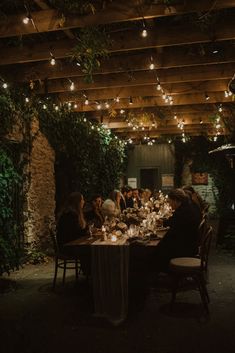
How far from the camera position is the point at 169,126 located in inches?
517

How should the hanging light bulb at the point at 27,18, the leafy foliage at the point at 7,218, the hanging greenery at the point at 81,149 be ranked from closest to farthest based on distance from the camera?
the hanging light bulb at the point at 27,18 < the leafy foliage at the point at 7,218 < the hanging greenery at the point at 81,149

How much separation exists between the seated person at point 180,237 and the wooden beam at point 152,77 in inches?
123

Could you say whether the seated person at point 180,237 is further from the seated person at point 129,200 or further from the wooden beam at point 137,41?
the seated person at point 129,200

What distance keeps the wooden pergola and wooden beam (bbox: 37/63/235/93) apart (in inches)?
0.7

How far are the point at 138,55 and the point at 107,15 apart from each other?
192 centimetres

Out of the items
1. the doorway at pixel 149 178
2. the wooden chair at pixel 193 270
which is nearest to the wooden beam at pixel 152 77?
the wooden chair at pixel 193 270

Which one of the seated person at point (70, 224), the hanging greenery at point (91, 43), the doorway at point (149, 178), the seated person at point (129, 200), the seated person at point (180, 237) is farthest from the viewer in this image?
the doorway at point (149, 178)

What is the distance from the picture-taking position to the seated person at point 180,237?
5.18 metres

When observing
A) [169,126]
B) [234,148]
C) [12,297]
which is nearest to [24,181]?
[12,297]

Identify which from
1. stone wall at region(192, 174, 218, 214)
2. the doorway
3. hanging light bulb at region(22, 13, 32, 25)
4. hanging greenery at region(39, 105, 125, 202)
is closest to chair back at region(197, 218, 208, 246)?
hanging light bulb at region(22, 13, 32, 25)

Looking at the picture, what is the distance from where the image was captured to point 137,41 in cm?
599

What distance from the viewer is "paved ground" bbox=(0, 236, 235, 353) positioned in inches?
157

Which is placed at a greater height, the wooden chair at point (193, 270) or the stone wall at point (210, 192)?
the stone wall at point (210, 192)

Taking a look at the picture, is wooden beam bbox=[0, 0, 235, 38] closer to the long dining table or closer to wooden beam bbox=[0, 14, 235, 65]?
wooden beam bbox=[0, 14, 235, 65]
